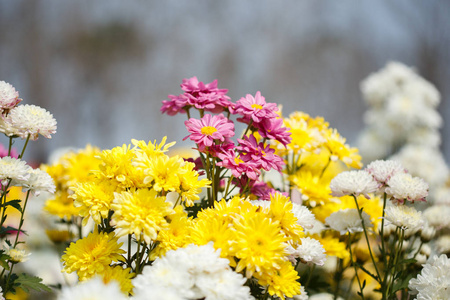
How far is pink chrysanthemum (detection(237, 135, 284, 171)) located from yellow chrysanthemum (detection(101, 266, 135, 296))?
26 cm

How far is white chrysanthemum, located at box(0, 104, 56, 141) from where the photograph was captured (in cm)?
65

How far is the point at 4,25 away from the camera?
283 cm

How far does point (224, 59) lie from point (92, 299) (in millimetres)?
3405

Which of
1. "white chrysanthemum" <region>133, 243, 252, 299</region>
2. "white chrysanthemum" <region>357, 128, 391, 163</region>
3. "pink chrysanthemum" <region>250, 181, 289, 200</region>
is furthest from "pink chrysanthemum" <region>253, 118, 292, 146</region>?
"white chrysanthemum" <region>357, 128, 391, 163</region>

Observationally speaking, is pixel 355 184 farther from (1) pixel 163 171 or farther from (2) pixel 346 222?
(1) pixel 163 171

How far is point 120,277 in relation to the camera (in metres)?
0.56

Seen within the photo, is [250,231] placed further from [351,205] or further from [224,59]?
[224,59]

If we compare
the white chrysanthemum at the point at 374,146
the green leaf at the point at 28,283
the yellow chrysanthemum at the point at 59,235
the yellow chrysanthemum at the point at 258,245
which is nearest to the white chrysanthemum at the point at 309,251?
the yellow chrysanthemum at the point at 258,245

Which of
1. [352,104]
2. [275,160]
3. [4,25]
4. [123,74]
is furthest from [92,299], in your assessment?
[352,104]

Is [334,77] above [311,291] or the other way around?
above

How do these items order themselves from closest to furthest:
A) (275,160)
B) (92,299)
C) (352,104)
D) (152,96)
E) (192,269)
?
(92,299) < (192,269) < (275,160) < (152,96) < (352,104)

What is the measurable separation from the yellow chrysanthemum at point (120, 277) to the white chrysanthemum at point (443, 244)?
0.79 meters

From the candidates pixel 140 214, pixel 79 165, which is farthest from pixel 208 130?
pixel 79 165

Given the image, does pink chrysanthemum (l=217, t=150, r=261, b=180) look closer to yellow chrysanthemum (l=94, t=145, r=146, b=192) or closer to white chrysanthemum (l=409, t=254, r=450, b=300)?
yellow chrysanthemum (l=94, t=145, r=146, b=192)
